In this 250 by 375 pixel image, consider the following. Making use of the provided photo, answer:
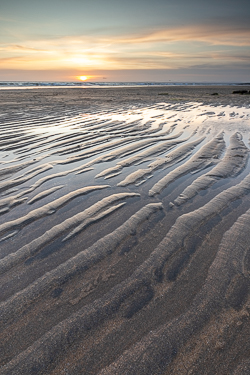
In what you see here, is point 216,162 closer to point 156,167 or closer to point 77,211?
point 156,167

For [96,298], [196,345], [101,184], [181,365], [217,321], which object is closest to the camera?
[181,365]

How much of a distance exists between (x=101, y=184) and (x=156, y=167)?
1.33m

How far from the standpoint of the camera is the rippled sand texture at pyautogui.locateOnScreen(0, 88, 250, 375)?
167cm

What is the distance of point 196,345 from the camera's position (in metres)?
1.70

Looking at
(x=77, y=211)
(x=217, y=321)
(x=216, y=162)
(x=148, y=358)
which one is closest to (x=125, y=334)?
(x=148, y=358)

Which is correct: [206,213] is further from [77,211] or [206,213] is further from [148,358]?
[148,358]

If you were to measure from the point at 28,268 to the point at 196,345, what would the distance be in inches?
63.6

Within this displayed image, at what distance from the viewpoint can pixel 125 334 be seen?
1780 mm

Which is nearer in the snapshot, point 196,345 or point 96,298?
point 196,345

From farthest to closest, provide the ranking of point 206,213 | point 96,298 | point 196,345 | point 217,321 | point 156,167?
point 156,167, point 206,213, point 96,298, point 217,321, point 196,345

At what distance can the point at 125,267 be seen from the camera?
241cm

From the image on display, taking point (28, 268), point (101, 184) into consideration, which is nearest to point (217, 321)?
point (28, 268)

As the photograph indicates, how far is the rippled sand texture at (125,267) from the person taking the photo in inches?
65.6

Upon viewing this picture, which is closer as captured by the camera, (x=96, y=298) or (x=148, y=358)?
(x=148, y=358)
